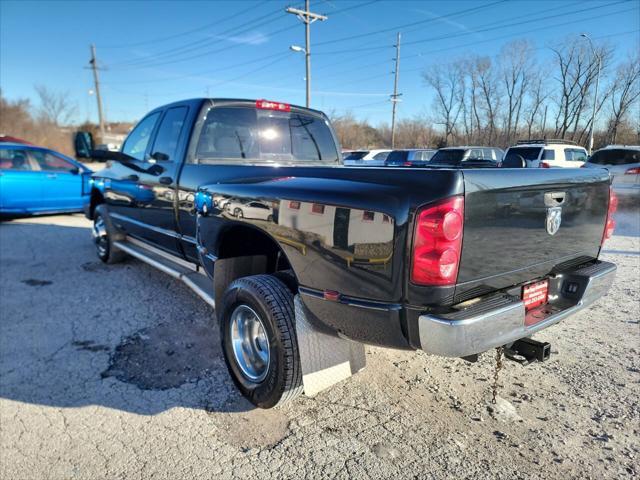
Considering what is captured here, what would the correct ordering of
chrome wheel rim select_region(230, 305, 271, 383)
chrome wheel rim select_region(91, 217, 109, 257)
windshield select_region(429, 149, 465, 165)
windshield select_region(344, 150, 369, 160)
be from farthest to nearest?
windshield select_region(344, 150, 369, 160)
windshield select_region(429, 149, 465, 165)
chrome wheel rim select_region(91, 217, 109, 257)
chrome wheel rim select_region(230, 305, 271, 383)

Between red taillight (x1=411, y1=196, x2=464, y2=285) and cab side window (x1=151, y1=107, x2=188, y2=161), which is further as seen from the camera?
cab side window (x1=151, y1=107, x2=188, y2=161)

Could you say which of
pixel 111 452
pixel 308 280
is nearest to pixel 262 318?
pixel 308 280

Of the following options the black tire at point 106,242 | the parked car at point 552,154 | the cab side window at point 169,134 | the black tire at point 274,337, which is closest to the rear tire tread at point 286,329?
the black tire at point 274,337

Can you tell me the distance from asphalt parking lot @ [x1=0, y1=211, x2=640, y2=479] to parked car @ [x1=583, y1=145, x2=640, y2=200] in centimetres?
938

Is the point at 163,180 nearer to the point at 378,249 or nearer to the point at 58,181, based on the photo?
the point at 378,249

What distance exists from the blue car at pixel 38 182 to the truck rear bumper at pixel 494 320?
1021cm

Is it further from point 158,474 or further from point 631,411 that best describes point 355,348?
point 631,411

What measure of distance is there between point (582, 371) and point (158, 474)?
9.54ft

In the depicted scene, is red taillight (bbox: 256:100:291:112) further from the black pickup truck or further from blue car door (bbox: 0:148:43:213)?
blue car door (bbox: 0:148:43:213)

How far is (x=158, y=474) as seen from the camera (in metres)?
2.14

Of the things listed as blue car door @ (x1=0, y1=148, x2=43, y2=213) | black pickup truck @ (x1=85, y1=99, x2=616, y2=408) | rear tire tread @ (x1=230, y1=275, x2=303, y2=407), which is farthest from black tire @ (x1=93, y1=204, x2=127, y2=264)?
blue car door @ (x1=0, y1=148, x2=43, y2=213)

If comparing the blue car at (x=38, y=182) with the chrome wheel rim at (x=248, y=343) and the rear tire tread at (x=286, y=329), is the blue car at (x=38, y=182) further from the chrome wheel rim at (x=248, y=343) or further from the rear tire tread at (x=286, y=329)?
the rear tire tread at (x=286, y=329)

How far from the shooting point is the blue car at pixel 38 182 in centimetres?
902

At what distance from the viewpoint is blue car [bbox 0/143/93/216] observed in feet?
29.6
